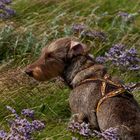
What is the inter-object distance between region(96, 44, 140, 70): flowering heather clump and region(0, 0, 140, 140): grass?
104 mm

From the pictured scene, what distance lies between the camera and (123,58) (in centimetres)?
845

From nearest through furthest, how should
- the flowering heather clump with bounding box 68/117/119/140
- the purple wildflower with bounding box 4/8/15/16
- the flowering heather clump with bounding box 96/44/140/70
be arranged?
the flowering heather clump with bounding box 68/117/119/140 → the flowering heather clump with bounding box 96/44/140/70 → the purple wildflower with bounding box 4/8/15/16

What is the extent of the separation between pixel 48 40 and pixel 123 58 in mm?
1444

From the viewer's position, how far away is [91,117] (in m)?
6.52

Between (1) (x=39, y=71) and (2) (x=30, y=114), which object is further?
(1) (x=39, y=71)

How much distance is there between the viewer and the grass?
24.8 feet

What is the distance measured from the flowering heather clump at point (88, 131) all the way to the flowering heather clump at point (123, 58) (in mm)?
2142

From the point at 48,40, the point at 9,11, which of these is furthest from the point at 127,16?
the point at 9,11

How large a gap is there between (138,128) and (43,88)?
7.48ft

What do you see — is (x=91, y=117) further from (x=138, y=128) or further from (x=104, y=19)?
A: (x=104, y=19)

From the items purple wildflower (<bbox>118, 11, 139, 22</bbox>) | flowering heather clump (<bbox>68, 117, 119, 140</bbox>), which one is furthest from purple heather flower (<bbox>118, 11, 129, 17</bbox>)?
flowering heather clump (<bbox>68, 117, 119, 140</bbox>)

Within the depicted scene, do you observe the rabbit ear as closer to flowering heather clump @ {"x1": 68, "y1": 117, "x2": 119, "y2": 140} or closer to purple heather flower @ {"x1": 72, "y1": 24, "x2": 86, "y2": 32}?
flowering heather clump @ {"x1": 68, "y1": 117, "x2": 119, "y2": 140}

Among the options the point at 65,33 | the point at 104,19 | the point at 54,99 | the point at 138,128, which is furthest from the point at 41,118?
the point at 104,19

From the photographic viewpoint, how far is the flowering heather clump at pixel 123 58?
846cm
